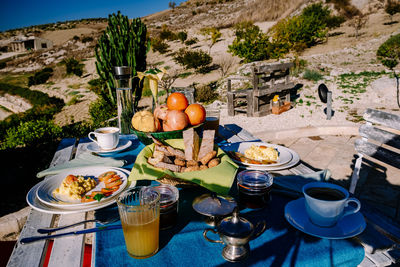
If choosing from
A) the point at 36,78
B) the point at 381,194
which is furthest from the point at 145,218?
the point at 36,78

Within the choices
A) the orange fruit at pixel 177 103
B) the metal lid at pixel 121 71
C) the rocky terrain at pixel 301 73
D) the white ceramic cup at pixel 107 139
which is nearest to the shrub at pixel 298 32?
the rocky terrain at pixel 301 73

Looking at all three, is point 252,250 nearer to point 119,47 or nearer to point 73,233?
point 73,233

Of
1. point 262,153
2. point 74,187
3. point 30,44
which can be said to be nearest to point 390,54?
point 262,153

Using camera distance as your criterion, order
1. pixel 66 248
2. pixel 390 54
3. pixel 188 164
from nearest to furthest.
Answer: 1. pixel 66 248
2. pixel 188 164
3. pixel 390 54

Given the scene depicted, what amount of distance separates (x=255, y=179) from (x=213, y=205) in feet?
0.77

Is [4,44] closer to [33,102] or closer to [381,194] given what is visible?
[33,102]

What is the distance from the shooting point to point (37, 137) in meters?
5.34

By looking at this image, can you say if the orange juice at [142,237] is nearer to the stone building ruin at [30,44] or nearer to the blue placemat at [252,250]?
the blue placemat at [252,250]

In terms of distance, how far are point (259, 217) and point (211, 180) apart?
0.82 ft

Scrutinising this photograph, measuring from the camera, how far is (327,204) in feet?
2.98

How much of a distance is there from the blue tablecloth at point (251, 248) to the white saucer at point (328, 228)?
0.10 ft

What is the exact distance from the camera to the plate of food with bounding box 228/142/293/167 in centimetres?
155

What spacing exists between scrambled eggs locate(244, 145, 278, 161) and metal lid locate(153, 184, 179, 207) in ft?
2.50

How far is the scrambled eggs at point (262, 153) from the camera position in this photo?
1.63m
